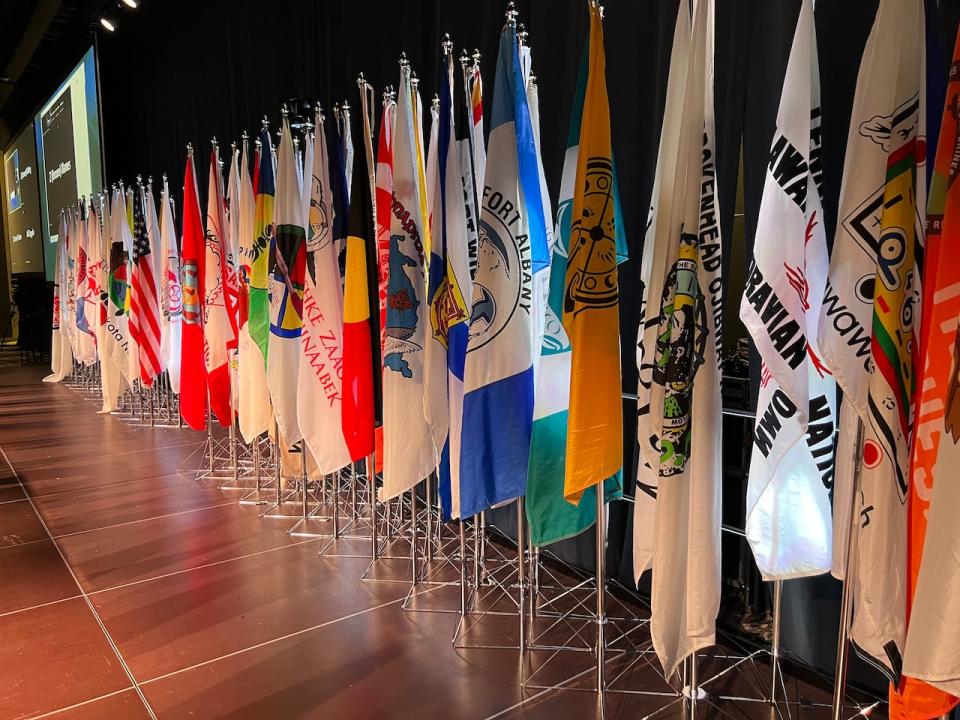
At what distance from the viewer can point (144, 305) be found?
5.54 metres

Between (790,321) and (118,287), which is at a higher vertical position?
(118,287)

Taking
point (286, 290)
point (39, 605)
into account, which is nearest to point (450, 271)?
point (286, 290)

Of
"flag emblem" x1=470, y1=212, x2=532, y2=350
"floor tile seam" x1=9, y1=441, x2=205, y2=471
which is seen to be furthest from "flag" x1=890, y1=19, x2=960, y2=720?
"floor tile seam" x1=9, y1=441, x2=205, y2=471

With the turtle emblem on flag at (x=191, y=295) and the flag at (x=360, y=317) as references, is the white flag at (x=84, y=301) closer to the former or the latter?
the turtle emblem on flag at (x=191, y=295)

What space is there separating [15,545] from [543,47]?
3.73 metres

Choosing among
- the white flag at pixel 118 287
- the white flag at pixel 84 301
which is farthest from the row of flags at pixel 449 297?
the white flag at pixel 84 301

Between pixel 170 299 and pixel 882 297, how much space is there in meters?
4.94

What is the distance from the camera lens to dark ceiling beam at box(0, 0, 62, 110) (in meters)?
10.0

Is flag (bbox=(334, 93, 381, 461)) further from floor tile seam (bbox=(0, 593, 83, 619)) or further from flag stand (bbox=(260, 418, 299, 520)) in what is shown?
floor tile seam (bbox=(0, 593, 83, 619))

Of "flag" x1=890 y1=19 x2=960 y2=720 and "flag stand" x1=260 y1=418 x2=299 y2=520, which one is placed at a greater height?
"flag" x1=890 y1=19 x2=960 y2=720

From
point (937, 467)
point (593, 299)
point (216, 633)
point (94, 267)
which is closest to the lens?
point (937, 467)

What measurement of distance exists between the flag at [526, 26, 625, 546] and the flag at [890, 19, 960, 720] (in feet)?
2.95

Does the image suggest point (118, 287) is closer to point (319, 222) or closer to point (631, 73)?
point (319, 222)

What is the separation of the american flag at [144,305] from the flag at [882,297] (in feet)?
17.2
